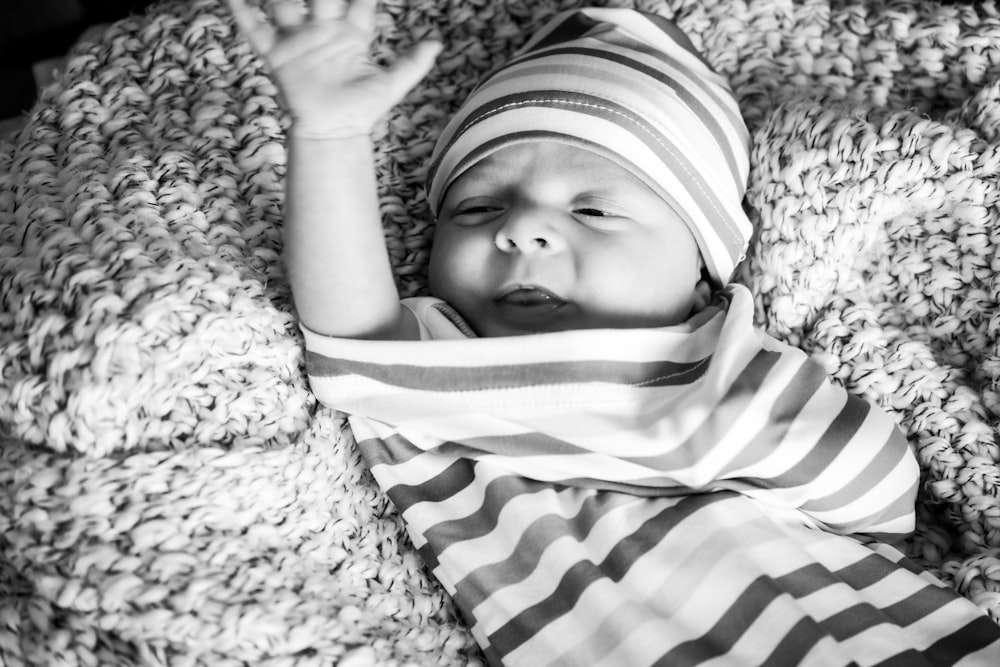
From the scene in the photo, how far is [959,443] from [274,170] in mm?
813

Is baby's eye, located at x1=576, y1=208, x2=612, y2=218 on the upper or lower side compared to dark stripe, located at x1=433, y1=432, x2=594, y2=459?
upper

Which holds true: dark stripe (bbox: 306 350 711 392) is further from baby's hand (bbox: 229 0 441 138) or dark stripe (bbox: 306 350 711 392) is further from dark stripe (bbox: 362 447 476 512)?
baby's hand (bbox: 229 0 441 138)

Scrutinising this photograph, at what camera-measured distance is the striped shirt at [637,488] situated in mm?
851

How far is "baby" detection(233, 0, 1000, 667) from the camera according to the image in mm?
838

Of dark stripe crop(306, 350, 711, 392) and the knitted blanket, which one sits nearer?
the knitted blanket

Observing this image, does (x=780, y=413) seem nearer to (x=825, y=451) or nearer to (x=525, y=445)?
(x=825, y=451)

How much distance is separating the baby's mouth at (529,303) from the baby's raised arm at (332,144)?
0.14 meters

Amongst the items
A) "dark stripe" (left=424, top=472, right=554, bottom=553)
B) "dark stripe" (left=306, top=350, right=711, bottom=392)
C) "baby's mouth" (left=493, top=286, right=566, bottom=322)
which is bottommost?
"dark stripe" (left=424, top=472, right=554, bottom=553)

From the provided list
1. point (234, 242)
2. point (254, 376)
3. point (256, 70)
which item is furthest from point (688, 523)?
point (256, 70)

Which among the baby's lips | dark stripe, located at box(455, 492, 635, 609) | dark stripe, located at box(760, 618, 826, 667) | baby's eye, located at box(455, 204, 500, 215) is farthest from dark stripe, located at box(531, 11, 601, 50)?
dark stripe, located at box(760, 618, 826, 667)

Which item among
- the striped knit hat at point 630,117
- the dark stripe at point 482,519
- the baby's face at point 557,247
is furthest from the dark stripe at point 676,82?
the dark stripe at point 482,519

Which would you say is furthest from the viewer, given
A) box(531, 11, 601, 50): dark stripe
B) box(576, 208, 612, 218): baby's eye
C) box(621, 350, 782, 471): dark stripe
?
box(531, 11, 601, 50): dark stripe

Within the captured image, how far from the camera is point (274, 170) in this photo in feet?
3.51

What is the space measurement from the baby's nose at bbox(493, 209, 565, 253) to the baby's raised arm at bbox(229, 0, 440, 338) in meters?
0.13
